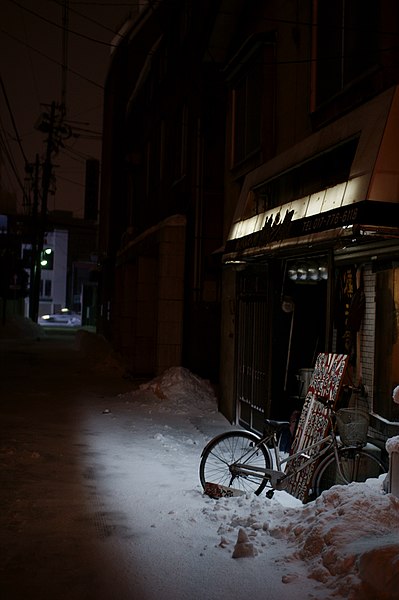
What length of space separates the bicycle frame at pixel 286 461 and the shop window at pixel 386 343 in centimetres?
146

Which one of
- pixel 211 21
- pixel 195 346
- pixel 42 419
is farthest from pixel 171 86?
pixel 42 419

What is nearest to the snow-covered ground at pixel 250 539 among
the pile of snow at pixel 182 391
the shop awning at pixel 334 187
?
the shop awning at pixel 334 187

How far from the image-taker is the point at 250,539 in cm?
541

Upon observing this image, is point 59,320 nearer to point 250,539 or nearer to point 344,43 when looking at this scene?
point 344,43

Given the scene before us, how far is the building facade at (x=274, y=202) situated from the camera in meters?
7.55

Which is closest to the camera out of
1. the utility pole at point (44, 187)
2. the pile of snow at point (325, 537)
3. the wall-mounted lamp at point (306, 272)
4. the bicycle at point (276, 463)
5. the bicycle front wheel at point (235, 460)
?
the pile of snow at point (325, 537)

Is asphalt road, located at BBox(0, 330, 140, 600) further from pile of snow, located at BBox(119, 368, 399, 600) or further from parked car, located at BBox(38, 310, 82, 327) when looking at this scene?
parked car, located at BBox(38, 310, 82, 327)

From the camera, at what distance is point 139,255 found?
63.9 ft

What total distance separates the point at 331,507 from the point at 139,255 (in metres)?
14.7

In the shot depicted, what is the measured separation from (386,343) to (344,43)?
4513 mm

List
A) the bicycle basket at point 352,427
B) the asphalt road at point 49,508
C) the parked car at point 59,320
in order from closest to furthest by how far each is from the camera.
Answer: the asphalt road at point 49,508
the bicycle basket at point 352,427
the parked car at point 59,320

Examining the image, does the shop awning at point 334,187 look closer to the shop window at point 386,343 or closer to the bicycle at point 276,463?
the shop window at point 386,343

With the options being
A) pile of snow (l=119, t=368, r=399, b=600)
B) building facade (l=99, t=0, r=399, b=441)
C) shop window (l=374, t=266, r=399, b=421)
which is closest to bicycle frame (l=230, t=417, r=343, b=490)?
pile of snow (l=119, t=368, r=399, b=600)

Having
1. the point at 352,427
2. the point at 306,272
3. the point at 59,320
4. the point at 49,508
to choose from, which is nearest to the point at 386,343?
the point at 352,427
